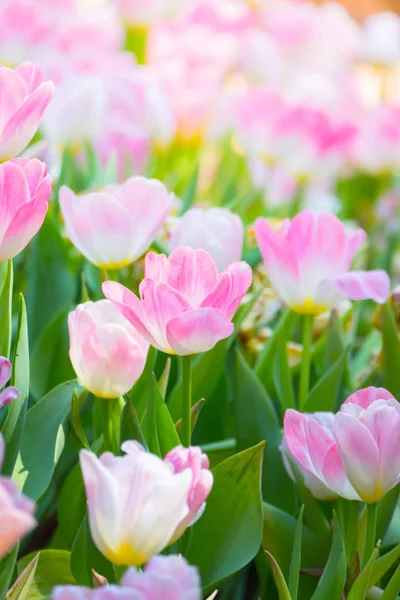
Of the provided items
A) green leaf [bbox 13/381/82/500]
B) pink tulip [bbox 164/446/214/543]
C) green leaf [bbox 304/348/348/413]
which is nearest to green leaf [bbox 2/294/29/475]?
green leaf [bbox 13/381/82/500]

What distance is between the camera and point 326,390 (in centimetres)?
66

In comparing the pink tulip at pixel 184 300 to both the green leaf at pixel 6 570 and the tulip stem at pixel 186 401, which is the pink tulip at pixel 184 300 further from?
the green leaf at pixel 6 570

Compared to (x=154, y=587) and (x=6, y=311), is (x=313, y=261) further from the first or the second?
(x=154, y=587)

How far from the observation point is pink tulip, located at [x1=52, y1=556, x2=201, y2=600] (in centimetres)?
34

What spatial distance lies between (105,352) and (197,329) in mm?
55

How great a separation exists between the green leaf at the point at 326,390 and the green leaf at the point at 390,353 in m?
0.06

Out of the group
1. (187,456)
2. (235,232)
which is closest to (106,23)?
(235,232)

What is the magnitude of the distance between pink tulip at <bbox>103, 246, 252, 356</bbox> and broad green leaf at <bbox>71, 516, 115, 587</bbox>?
122 mm

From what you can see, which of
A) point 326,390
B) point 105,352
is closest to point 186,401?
point 105,352

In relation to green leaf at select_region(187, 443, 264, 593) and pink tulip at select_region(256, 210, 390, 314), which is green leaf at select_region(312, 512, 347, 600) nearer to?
green leaf at select_region(187, 443, 264, 593)

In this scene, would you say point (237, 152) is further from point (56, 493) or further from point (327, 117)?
point (56, 493)

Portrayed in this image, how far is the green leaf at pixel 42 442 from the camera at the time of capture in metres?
0.53

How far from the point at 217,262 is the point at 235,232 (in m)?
0.03

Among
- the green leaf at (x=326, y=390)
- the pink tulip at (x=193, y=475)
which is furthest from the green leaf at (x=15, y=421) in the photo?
the green leaf at (x=326, y=390)
